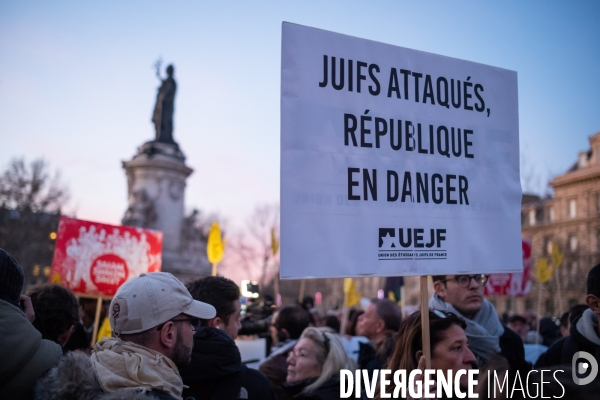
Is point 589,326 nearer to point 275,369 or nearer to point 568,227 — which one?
point 275,369

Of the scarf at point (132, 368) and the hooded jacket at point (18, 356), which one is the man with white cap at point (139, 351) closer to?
the scarf at point (132, 368)

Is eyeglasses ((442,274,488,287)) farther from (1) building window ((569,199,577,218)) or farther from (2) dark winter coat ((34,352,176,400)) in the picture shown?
(1) building window ((569,199,577,218))

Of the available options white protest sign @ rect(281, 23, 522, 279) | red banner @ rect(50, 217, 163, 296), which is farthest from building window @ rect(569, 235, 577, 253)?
white protest sign @ rect(281, 23, 522, 279)

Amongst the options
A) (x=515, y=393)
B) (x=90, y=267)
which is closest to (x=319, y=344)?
(x=515, y=393)

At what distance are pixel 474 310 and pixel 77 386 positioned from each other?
2.68 metres

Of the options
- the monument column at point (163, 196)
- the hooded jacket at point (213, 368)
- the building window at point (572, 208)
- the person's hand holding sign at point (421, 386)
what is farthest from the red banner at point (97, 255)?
the building window at point (572, 208)

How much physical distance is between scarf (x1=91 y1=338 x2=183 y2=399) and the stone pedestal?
18.2 meters

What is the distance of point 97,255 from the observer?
7.98m

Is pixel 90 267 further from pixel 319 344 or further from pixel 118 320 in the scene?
pixel 118 320

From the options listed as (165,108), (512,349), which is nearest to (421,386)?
(512,349)

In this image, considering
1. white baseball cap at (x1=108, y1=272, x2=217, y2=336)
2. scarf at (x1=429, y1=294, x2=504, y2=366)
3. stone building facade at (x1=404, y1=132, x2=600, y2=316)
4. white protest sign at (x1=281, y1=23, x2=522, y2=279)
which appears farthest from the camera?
stone building facade at (x1=404, y1=132, x2=600, y2=316)

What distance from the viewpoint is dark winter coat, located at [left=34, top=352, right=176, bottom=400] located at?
209 cm

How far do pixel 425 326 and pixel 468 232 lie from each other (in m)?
0.64

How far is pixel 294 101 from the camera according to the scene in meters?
2.78
